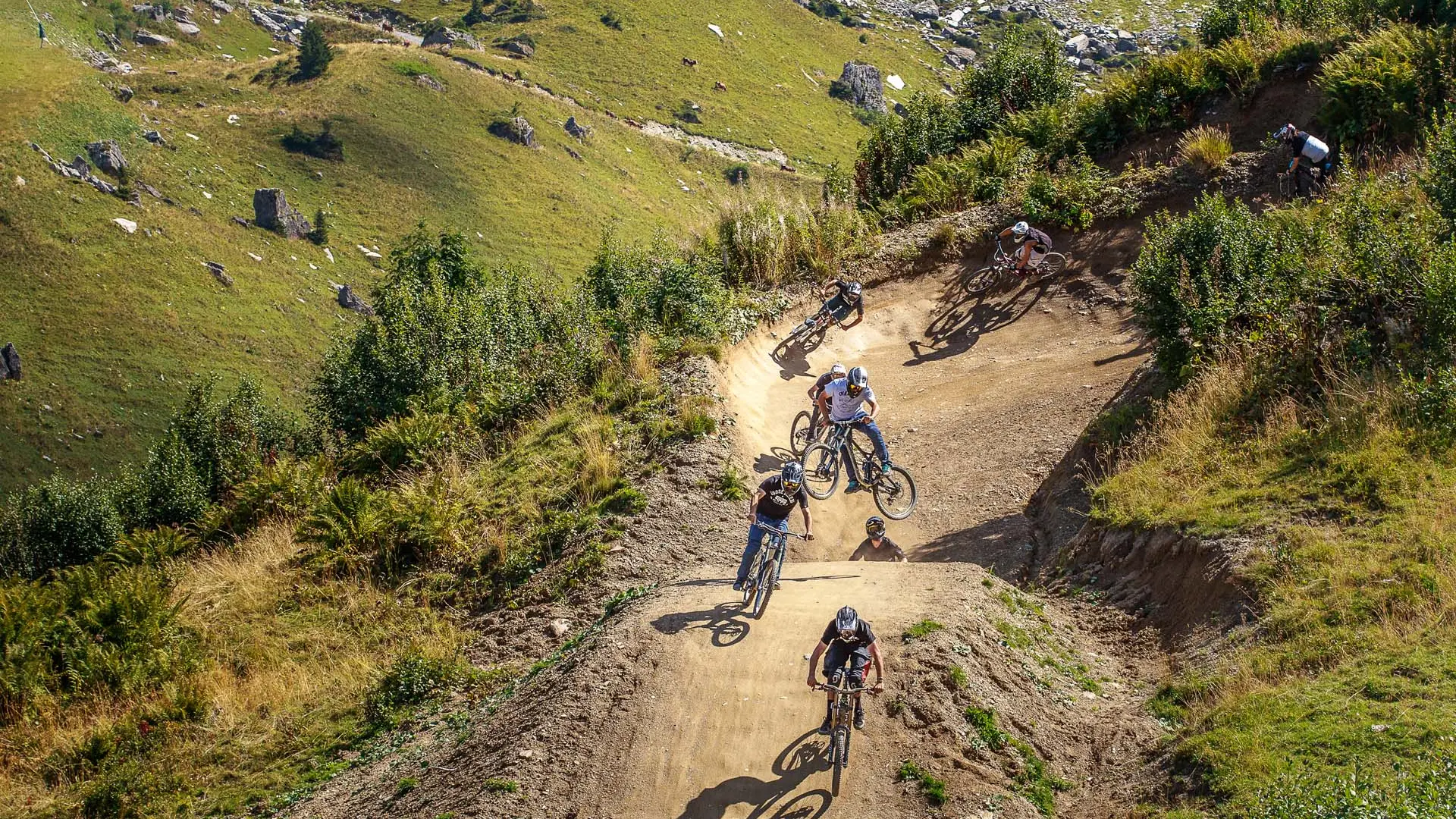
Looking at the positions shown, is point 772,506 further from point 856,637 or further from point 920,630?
point 856,637

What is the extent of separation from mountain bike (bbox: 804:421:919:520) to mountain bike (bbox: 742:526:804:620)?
12.5 feet

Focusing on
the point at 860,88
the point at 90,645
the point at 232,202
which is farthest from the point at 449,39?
the point at 90,645

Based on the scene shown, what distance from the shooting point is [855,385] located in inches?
644

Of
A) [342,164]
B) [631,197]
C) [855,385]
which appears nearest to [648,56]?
[631,197]

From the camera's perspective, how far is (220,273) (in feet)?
301

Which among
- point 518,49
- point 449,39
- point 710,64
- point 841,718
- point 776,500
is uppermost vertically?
point 776,500

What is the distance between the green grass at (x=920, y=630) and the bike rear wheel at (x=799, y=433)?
7262 millimetres

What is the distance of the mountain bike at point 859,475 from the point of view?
16844 millimetres

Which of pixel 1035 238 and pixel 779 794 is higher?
pixel 1035 238

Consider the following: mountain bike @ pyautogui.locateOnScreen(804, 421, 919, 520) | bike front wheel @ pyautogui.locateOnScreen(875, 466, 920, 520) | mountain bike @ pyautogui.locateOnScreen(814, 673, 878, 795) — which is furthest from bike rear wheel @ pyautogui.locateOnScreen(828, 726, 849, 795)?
bike front wheel @ pyautogui.locateOnScreen(875, 466, 920, 520)

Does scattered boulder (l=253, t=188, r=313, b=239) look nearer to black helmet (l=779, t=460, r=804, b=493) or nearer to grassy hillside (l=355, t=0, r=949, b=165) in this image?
grassy hillside (l=355, t=0, r=949, b=165)

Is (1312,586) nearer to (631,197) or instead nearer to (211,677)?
(211,677)

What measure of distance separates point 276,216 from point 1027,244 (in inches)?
3724

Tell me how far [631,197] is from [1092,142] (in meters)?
101
